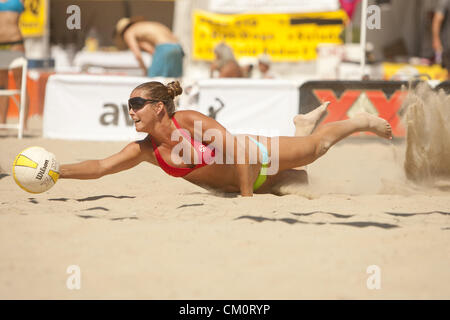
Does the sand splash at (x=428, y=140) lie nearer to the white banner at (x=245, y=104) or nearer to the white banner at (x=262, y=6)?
the white banner at (x=245, y=104)

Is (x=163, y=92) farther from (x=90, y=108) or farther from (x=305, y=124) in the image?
(x=90, y=108)

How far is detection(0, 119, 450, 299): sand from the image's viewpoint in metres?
2.41

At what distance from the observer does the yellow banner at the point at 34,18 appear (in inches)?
606

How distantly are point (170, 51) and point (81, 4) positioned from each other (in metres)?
10.5

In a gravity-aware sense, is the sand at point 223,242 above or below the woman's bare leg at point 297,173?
below

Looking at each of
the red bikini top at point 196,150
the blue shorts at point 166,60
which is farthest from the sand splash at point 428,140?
the blue shorts at point 166,60

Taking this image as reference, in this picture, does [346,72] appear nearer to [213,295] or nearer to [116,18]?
[213,295]

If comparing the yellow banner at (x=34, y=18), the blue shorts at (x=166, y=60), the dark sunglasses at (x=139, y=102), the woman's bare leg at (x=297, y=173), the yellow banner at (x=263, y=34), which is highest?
the yellow banner at (x=34, y=18)

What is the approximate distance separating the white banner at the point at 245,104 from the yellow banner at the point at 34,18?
8716 mm

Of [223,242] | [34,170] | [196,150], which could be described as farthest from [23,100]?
[223,242]

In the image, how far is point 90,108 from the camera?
8.48m

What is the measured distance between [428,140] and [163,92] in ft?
6.83

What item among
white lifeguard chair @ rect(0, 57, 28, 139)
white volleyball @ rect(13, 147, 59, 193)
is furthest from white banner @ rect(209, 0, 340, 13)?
white volleyball @ rect(13, 147, 59, 193)
